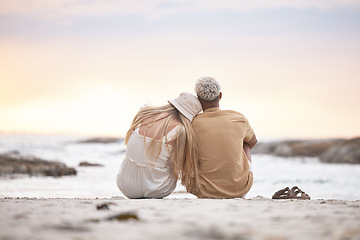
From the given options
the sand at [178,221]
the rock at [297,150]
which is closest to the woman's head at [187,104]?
the sand at [178,221]

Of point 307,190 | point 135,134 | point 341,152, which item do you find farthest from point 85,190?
point 341,152

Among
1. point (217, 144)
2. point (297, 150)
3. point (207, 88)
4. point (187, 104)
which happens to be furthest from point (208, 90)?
point (297, 150)

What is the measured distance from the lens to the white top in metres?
4.93

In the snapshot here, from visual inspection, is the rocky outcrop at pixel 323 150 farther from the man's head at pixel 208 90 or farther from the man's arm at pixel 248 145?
the man's head at pixel 208 90

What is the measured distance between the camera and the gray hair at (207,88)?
4988 mm

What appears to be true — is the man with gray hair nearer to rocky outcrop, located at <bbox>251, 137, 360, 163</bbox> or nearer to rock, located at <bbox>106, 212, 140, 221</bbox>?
rock, located at <bbox>106, 212, 140, 221</bbox>

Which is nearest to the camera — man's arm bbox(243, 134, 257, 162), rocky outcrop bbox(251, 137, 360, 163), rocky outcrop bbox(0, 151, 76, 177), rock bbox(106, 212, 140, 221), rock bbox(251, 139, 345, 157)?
rock bbox(106, 212, 140, 221)

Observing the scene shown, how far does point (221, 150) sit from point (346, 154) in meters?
16.2

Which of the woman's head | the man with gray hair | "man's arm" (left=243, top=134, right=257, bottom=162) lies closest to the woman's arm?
"man's arm" (left=243, top=134, right=257, bottom=162)

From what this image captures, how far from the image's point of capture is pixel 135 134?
4977 millimetres

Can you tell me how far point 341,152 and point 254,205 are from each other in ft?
57.8

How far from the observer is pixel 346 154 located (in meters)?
19.6

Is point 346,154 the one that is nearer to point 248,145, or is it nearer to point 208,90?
point 248,145

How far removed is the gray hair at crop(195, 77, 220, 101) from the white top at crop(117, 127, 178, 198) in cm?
52
